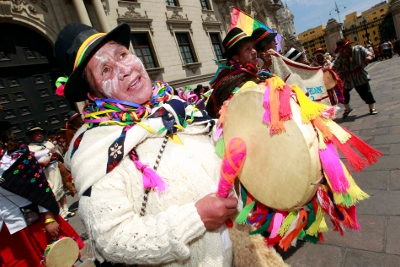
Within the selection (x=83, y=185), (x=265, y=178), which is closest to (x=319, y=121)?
(x=265, y=178)

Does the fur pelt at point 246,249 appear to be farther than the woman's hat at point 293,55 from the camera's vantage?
No

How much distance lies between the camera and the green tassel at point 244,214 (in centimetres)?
110

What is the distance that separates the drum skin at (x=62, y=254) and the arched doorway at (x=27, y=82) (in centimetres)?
755

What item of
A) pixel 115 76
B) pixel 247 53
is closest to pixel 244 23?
pixel 247 53

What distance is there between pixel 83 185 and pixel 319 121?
99cm

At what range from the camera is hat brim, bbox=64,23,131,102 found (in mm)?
1158

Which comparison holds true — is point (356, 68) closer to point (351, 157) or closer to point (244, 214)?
point (351, 157)

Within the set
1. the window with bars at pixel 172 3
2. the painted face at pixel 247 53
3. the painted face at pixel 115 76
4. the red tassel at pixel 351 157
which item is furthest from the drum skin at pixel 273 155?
the window with bars at pixel 172 3

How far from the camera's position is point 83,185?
3.26 feet

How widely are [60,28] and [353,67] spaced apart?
10.4 metres

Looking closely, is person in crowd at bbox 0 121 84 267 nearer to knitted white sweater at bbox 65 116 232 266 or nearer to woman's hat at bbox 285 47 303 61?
knitted white sweater at bbox 65 116 232 266

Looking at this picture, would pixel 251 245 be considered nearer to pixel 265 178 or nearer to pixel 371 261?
pixel 265 178

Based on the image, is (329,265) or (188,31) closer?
(329,265)

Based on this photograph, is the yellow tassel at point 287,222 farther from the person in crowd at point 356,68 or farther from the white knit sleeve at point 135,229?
the person in crowd at point 356,68
